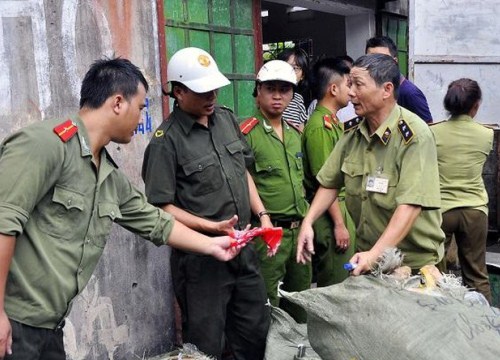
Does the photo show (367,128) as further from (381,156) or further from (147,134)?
(147,134)

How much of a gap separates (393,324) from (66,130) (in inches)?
51.5

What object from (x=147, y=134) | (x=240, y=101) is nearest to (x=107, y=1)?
(x=147, y=134)

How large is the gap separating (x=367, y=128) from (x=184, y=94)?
36.4 inches

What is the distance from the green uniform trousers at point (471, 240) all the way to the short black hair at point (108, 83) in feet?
8.91

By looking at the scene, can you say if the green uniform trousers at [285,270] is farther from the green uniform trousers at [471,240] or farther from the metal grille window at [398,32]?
the metal grille window at [398,32]

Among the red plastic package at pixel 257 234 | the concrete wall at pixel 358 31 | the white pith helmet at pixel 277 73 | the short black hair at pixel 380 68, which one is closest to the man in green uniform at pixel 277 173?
the white pith helmet at pixel 277 73

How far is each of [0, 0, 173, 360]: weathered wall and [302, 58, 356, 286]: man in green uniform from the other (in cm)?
A: 97

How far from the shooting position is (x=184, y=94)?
126 inches

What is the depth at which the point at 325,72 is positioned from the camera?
4.27m

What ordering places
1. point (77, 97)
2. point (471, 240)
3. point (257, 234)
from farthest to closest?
1. point (471, 240)
2. point (77, 97)
3. point (257, 234)

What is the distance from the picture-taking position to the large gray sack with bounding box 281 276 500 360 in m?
2.12

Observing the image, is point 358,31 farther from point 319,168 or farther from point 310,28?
point 319,168

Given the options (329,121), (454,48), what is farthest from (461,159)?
(454,48)

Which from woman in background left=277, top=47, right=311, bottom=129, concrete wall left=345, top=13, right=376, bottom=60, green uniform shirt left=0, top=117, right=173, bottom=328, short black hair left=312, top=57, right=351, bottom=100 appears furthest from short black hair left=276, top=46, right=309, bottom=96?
green uniform shirt left=0, top=117, right=173, bottom=328
